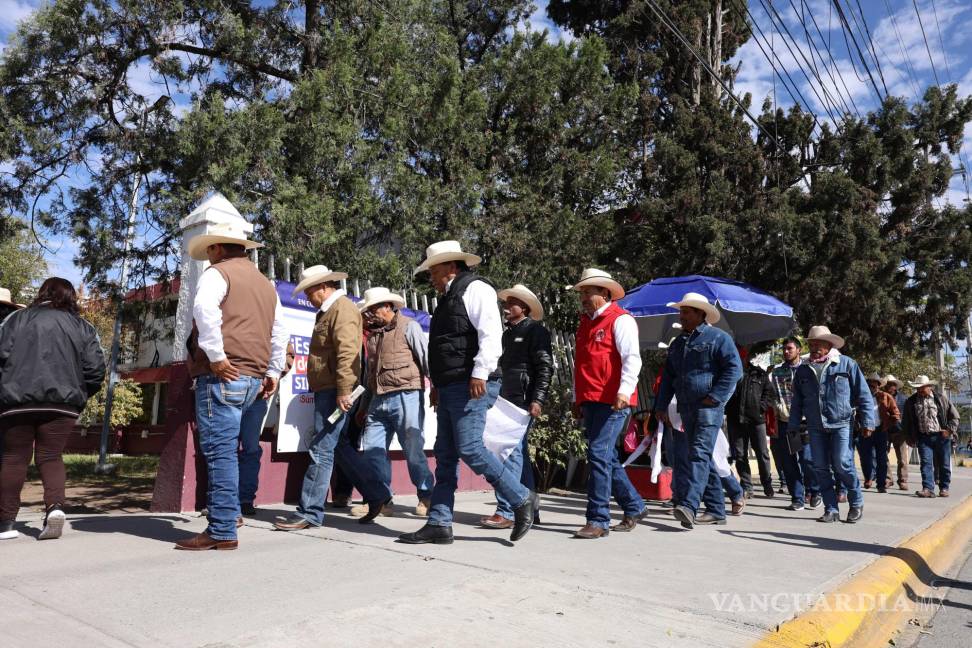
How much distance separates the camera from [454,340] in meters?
4.84

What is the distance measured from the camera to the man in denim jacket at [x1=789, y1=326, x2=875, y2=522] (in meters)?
7.13

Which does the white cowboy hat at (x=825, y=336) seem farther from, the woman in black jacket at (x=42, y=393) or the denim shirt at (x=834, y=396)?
the woman in black jacket at (x=42, y=393)

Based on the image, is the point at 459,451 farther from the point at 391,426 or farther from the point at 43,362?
the point at 43,362

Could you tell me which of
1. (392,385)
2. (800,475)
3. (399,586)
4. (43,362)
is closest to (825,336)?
(800,475)

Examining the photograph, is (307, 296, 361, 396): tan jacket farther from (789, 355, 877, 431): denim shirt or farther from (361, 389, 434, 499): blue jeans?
(789, 355, 877, 431): denim shirt

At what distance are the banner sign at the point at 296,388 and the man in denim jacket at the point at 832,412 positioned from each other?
486 centimetres

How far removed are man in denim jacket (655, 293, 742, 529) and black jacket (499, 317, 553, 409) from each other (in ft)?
4.00

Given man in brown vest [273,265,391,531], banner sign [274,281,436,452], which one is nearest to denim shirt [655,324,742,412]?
man in brown vest [273,265,391,531]

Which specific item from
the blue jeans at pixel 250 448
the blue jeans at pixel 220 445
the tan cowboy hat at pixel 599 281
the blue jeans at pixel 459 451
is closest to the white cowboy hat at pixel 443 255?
the blue jeans at pixel 459 451

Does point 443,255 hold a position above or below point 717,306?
below

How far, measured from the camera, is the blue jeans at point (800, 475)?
8.38m

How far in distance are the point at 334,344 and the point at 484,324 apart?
145cm

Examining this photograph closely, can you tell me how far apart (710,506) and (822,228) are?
7290mm

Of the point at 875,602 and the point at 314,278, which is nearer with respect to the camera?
the point at 875,602
